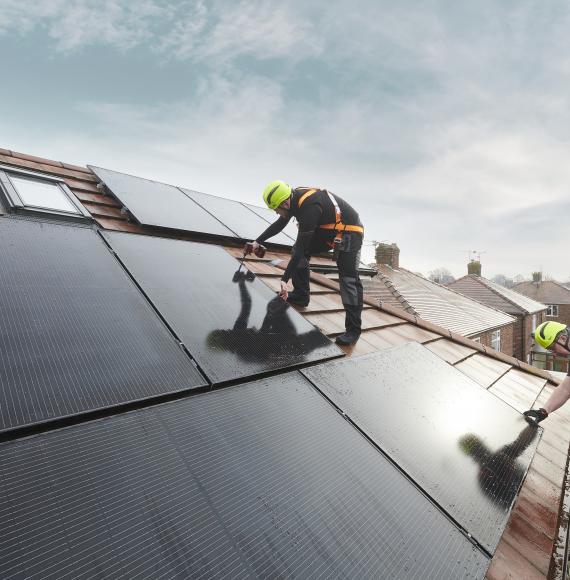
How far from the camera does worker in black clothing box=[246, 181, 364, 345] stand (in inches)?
135

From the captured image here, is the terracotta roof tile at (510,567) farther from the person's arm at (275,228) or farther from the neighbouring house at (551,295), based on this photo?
the neighbouring house at (551,295)

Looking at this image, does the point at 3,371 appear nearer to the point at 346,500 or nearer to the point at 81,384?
the point at 81,384

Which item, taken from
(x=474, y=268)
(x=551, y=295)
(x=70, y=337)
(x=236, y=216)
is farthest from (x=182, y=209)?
(x=551, y=295)

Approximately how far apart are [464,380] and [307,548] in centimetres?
251

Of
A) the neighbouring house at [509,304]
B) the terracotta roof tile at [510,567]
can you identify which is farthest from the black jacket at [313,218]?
the neighbouring house at [509,304]

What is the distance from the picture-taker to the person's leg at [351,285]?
3459 mm

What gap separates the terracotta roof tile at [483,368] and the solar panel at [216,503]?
2.54 m

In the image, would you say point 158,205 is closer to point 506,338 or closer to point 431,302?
point 431,302

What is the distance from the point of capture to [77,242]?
261cm

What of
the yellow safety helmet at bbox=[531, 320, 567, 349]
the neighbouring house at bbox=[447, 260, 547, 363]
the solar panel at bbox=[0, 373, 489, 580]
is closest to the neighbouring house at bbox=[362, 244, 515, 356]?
the neighbouring house at bbox=[447, 260, 547, 363]

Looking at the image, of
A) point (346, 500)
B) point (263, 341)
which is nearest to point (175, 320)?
point (263, 341)

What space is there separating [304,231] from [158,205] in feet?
7.26

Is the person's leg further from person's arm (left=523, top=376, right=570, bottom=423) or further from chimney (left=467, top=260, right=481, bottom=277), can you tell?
chimney (left=467, top=260, right=481, bottom=277)

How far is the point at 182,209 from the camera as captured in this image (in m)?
4.73
